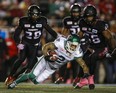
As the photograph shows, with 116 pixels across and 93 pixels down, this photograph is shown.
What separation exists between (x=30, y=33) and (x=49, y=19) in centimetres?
491

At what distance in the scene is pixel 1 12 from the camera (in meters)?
15.0

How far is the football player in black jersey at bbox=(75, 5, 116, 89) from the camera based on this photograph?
9516mm

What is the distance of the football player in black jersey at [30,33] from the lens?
9.58m

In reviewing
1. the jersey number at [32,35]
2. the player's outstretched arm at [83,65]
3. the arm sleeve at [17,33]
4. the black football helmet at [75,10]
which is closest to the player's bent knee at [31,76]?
the player's outstretched arm at [83,65]

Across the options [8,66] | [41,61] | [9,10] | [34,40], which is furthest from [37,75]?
[9,10]

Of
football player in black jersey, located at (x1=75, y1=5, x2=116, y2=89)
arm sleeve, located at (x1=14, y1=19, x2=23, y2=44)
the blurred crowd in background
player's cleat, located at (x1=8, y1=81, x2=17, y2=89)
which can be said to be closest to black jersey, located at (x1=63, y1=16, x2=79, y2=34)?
football player in black jersey, located at (x1=75, y1=5, x2=116, y2=89)

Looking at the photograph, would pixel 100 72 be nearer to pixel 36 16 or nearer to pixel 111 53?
pixel 111 53

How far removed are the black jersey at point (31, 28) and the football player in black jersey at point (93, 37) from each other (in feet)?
2.26

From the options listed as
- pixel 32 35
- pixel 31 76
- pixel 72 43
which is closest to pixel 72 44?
pixel 72 43

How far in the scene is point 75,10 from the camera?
10430 mm

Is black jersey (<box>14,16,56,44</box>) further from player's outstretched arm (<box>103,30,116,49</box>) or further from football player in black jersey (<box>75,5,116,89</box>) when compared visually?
player's outstretched arm (<box>103,30,116,49</box>)

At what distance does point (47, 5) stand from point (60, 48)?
682 cm

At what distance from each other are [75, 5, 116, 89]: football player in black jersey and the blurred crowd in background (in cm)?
207

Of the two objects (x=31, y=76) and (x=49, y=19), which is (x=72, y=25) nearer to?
(x=31, y=76)
